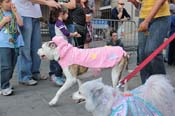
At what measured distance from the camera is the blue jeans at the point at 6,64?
19.1 ft

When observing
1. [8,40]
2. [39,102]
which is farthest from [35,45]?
[39,102]

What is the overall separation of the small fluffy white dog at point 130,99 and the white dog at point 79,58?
2.11 m

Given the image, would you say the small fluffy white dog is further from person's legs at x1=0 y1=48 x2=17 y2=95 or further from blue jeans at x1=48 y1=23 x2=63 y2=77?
blue jeans at x1=48 y1=23 x2=63 y2=77

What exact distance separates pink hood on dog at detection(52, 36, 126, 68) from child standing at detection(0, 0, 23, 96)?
730mm

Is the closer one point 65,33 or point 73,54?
point 73,54

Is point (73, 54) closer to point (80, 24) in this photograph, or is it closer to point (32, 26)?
point (32, 26)

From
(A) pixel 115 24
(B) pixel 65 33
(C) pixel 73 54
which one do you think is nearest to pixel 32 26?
(B) pixel 65 33

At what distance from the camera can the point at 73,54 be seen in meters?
5.56

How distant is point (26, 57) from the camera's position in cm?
649

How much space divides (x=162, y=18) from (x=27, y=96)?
255 cm

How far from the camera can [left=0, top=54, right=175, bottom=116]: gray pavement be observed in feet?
16.7

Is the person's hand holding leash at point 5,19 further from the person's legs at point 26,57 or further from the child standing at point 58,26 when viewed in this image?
the child standing at point 58,26

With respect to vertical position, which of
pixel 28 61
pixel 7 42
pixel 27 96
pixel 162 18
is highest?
pixel 162 18

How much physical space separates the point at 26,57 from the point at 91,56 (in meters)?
1.51
